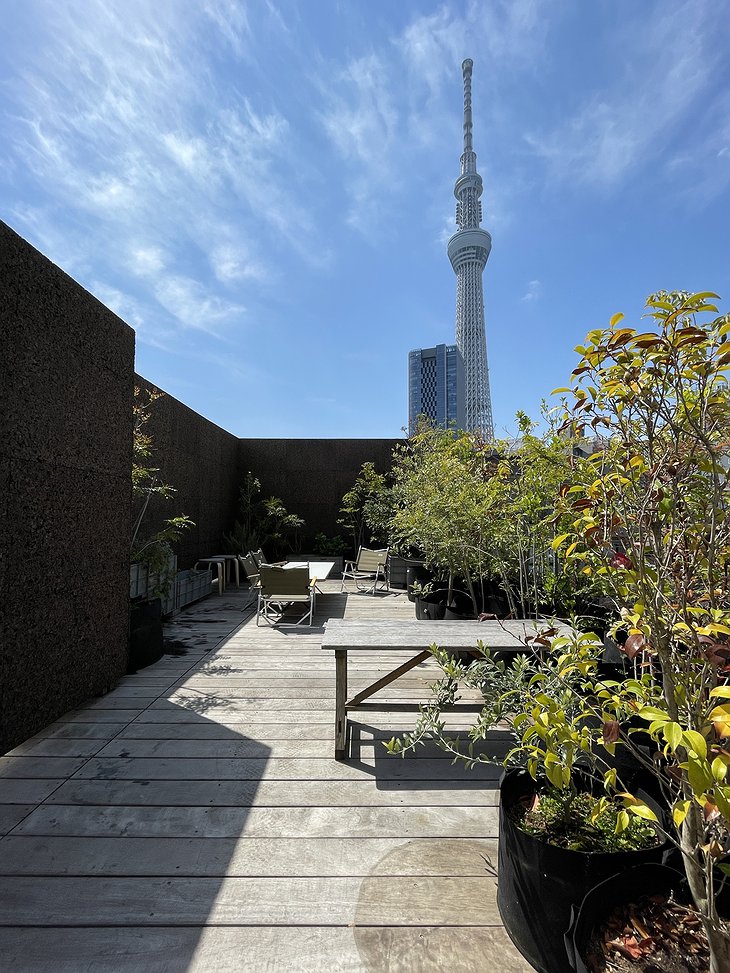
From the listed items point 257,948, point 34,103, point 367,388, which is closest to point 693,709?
point 257,948

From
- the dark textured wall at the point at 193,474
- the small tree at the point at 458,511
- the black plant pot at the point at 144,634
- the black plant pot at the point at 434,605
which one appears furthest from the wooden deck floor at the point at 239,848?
the dark textured wall at the point at 193,474

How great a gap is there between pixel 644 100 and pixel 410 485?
15.8ft

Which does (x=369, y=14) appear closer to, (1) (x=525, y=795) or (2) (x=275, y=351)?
(2) (x=275, y=351)

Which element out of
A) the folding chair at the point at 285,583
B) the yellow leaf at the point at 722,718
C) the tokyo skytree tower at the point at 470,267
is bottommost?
the folding chair at the point at 285,583

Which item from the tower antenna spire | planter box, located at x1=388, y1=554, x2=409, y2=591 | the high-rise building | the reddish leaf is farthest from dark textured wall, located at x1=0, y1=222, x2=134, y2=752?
the tower antenna spire

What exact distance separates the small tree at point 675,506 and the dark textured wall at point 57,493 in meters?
2.78

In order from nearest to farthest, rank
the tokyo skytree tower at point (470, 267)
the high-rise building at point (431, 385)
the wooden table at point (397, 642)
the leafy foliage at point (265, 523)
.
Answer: the wooden table at point (397, 642)
the leafy foliage at point (265, 523)
the high-rise building at point (431, 385)
the tokyo skytree tower at point (470, 267)

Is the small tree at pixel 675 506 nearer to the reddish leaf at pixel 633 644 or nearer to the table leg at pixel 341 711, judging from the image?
the reddish leaf at pixel 633 644

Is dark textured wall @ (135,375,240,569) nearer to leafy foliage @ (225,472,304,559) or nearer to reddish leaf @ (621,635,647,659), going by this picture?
leafy foliage @ (225,472,304,559)

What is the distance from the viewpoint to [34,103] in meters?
3.56

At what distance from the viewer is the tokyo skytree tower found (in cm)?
6550

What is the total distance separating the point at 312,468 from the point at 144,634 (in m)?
6.82

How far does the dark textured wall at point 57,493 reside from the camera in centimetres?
240

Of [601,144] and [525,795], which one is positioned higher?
[601,144]
